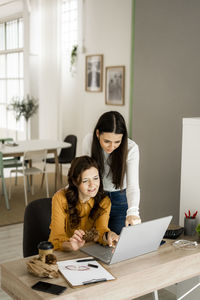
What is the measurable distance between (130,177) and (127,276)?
0.84m

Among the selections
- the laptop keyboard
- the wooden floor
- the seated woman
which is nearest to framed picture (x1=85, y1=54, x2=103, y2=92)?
the wooden floor

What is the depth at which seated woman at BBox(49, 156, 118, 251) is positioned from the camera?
6.94 ft

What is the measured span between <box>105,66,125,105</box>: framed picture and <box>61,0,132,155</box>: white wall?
Answer: 74mm

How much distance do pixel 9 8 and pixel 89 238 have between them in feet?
27.4

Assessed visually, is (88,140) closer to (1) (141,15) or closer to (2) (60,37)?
(1) (141,15)

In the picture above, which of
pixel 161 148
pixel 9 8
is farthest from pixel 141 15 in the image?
pixel 9 8

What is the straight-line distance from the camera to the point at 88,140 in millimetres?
2598

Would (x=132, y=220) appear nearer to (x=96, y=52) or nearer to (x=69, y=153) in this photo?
(x=69, y=153)

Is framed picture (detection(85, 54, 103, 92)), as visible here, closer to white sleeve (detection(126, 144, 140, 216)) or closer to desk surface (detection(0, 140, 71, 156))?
desk surface (detection(0, 140, 71, 156))

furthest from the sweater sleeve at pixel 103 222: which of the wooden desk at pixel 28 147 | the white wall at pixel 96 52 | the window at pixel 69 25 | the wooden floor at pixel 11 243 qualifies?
the window at pixel 69 25

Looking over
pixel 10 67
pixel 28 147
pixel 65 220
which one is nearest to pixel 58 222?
pixel 65 220

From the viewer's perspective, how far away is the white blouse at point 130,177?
242cm

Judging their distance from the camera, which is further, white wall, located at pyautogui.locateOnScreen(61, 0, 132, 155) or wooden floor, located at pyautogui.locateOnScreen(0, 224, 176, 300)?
white wall, located at pyautogui.locateOnScreen(61, 0, 132, 155)

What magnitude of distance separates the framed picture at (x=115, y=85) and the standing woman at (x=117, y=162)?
3694 mm
